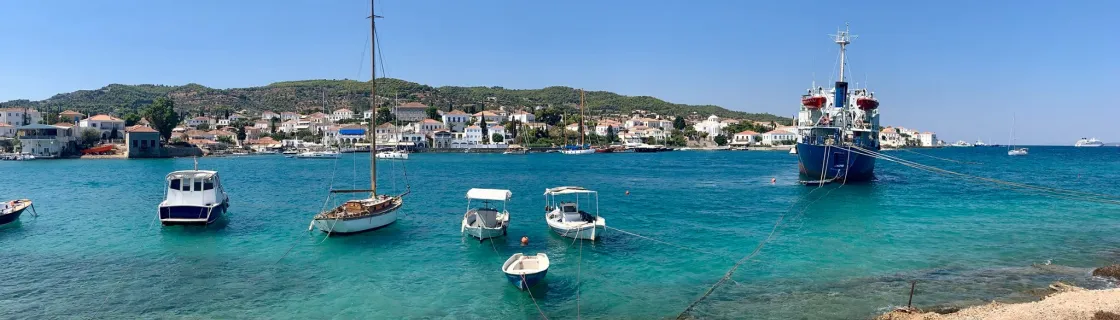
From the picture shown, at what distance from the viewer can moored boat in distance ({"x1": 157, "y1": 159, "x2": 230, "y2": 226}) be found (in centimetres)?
2616

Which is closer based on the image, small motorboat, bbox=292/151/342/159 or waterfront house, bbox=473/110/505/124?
small motorboat, bbox=292/151/342/159

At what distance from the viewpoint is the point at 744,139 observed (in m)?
156

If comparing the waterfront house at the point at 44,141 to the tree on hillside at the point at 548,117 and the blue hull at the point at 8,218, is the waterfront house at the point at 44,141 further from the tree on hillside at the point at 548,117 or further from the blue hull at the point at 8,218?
the tree on hillside at the point at 548,117

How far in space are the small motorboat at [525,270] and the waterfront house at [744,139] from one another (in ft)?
471

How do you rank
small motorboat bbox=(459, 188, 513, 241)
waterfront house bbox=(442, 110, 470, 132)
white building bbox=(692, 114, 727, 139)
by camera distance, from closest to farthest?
small motorboat bbox=(459, 188, 513, 241)
waterfront house bbox=(442, 110, 470, 132)
white building bbox=(692, 114, 727, 139)

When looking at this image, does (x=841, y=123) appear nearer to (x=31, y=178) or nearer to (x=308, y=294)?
(x=308, y=294)

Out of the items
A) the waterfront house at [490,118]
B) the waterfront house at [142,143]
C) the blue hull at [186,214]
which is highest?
the waterfront house at [490,118]

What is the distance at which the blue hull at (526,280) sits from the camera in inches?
639

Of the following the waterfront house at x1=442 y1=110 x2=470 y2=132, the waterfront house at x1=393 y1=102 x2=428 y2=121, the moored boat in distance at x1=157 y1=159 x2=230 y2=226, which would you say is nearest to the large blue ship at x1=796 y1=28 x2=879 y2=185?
the moored boat in distance at x1=157 y1=159 x2=230 y2=226

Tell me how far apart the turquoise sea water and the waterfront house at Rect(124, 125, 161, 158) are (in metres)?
64.6

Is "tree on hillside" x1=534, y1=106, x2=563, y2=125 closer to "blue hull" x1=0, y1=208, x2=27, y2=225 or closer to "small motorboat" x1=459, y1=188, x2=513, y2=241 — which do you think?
"blue hull" x1=0, y1=208, x2=27, y2=225

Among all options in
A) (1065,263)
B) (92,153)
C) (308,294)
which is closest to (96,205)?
(308,294)

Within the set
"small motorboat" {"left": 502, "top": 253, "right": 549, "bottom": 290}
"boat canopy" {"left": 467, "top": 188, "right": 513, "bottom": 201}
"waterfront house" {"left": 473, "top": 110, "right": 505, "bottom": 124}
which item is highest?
"waterfront house" {"left": 473, "top": 110, "right": 505, "bottom": 124}

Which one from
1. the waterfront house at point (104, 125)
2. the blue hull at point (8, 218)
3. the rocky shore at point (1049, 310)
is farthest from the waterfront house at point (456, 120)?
the rocky shore at point (1049, 310)
